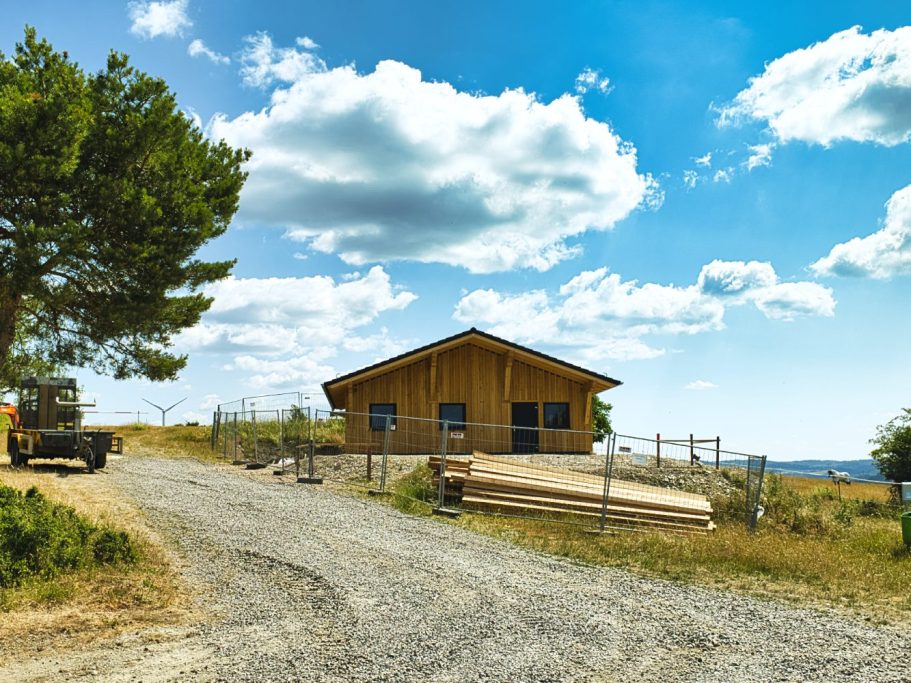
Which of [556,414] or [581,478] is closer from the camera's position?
[581,478]

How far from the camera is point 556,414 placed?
32719 millimetres

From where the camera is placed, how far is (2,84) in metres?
21.6

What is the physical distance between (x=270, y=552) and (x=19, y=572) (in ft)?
10.9

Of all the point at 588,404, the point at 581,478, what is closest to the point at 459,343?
the point at 588,404

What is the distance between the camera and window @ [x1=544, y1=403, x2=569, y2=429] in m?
32.5

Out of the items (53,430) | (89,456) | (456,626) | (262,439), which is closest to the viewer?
(456,626)

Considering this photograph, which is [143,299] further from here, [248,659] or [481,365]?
[248,659]

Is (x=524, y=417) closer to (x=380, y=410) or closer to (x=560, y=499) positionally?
(x=380, y=410)

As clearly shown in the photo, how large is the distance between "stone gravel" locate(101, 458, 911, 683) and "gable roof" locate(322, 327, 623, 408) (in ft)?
61.4

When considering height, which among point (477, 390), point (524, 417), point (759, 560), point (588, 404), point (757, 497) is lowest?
point (759, 560)

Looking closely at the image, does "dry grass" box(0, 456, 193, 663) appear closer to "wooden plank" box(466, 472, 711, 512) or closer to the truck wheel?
"wooden plank" box(466, 472, 711, 512)

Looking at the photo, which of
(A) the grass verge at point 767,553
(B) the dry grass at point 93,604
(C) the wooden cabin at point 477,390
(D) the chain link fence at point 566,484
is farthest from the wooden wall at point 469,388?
(B) the dry grass at point 93,604

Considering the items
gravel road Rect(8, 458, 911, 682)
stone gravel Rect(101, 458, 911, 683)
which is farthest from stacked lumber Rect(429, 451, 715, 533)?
gravel road Rect(8, 458, 911, 682)

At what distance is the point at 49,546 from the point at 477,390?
23663mm
